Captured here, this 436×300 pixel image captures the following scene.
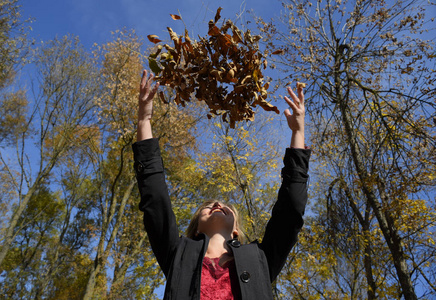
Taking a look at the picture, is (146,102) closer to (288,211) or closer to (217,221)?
(217,221)

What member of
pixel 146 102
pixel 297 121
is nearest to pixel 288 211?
pixel 297 121

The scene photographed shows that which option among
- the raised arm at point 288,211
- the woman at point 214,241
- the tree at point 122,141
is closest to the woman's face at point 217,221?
the woman at point 214,241

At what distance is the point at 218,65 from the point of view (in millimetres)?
2035

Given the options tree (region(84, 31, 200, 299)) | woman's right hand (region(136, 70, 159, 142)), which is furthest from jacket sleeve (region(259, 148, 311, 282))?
tree (region(84, 31, 200, 299))

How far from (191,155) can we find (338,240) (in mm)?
9205

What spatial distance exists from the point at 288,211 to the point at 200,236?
57 cm

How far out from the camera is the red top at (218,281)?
5.25ft

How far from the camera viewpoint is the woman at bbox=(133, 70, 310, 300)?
163cm

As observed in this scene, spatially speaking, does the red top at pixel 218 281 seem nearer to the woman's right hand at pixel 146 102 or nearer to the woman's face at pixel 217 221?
the woman's face at pixel 217 221

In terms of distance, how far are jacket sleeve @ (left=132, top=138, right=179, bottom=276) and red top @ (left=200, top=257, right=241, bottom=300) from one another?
242 millimetres

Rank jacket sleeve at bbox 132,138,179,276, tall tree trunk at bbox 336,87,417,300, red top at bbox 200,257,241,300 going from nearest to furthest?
red top at bbox 200,257,241,300
jacket sleeve at bbox 132,138,179,276
tall tree trunk at bbox 336,87,417,300

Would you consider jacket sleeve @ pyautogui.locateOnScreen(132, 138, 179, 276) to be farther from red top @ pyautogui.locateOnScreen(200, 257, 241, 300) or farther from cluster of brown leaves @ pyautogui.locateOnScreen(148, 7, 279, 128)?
cluster of brown leaves @ pyautogui.locateOnScreen(148, 7, 279, 128)

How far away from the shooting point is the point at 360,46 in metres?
5.93

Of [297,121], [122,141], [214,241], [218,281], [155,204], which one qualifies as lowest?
[218,281]
